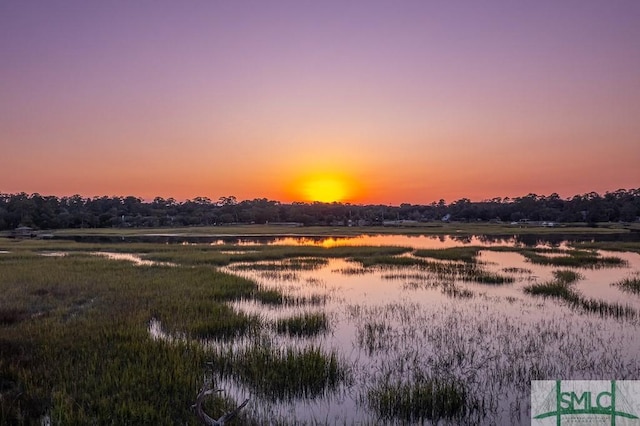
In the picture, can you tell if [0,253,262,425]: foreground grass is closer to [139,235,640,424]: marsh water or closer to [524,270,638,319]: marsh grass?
[139,235,640,424]: marsh water

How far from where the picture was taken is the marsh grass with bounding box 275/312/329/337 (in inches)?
525

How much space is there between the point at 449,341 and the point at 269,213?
133m

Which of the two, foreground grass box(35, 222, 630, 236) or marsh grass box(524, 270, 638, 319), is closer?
marsh grass box(524, 270, 638, 319)

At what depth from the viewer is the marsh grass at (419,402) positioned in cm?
773

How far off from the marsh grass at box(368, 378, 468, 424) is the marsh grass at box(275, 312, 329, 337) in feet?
16.4

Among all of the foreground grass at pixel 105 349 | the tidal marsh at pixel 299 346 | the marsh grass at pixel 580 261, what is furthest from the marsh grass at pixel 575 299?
the foreground grass at pixel 105 349

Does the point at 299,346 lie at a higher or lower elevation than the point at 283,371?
lower

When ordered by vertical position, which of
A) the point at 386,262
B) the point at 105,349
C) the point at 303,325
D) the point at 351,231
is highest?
the point at 105,349

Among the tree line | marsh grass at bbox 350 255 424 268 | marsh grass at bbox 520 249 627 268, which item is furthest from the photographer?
the tree line

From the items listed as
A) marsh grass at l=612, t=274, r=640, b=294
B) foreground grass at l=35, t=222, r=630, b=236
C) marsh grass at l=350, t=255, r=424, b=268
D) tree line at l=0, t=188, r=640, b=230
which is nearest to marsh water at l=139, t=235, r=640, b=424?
marsh grass at l=612, t=274, r=640, b=294

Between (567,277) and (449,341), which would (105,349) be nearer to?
(449,341)

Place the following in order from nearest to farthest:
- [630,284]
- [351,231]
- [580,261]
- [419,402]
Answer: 1. [419,402]
2. [630,284]
3. [580,261]
4. [351,231]

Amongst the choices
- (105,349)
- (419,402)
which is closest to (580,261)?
(419,402)

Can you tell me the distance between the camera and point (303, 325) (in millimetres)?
13656
